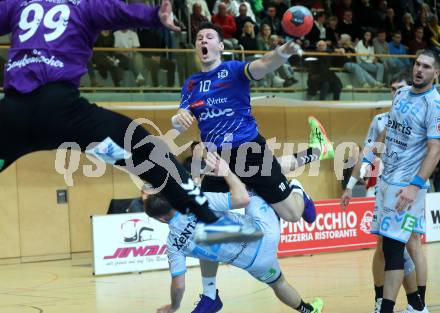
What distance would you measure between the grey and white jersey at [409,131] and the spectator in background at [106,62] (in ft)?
31.0

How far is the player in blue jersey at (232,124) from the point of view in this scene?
7.66 meters

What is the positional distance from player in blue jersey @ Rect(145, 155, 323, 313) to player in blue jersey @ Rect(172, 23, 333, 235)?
0.17 m

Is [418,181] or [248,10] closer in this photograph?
[418,181]

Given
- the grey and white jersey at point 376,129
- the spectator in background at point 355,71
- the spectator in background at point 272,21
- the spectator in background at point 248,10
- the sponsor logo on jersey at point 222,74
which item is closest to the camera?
the sponsor logo on jersey at point 222,74

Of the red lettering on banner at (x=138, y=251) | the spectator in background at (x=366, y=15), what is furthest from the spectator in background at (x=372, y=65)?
the red lettering on banner at (x=138, y=251)

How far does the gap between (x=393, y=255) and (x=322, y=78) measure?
11669mm

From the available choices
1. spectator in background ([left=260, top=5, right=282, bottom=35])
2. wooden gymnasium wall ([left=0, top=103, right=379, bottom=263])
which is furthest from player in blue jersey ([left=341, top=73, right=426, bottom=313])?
spectator in background ([left=260, top=5, right=282, bottom=35])

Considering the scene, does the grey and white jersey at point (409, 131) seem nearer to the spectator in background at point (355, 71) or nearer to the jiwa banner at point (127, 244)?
the jiwa banner at point (127, 244)

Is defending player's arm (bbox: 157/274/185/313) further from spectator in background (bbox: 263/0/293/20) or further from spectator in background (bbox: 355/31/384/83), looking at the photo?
spectator in background (bbox: 263/0/293/20)

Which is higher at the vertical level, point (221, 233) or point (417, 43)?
point (417, 43)

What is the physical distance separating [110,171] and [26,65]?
12.5 metres

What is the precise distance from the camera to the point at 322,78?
18.5m

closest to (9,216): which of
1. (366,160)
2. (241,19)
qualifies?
(241,19)

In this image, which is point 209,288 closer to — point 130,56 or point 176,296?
point 176,296
